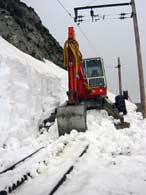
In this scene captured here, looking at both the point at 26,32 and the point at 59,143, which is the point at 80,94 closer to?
the point at 59,143

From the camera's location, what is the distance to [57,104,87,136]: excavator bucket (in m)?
13.7

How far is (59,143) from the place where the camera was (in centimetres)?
1130

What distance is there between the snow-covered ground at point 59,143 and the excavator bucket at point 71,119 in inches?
18.9

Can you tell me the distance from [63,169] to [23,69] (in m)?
9.62

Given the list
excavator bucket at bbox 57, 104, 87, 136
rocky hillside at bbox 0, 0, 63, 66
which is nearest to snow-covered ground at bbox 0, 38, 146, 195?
excavator bucket at bbox 57, 104, 87, 136

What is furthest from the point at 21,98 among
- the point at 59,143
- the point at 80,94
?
the point at 59,143

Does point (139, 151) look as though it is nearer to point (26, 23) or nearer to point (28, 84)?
point (28, 84)

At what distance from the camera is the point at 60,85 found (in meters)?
23.0

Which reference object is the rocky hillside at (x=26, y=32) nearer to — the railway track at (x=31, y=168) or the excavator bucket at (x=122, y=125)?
the excavator bucket at (x=122, y=125)

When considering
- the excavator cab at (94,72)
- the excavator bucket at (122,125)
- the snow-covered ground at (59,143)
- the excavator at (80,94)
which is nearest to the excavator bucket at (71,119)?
the excavator at (80,94)

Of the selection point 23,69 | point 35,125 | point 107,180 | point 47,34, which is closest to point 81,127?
point 35,125

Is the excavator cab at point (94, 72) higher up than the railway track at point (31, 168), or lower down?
higher up

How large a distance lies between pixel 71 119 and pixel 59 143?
8.42ft

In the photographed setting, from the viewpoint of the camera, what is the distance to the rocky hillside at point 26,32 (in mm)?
32219
